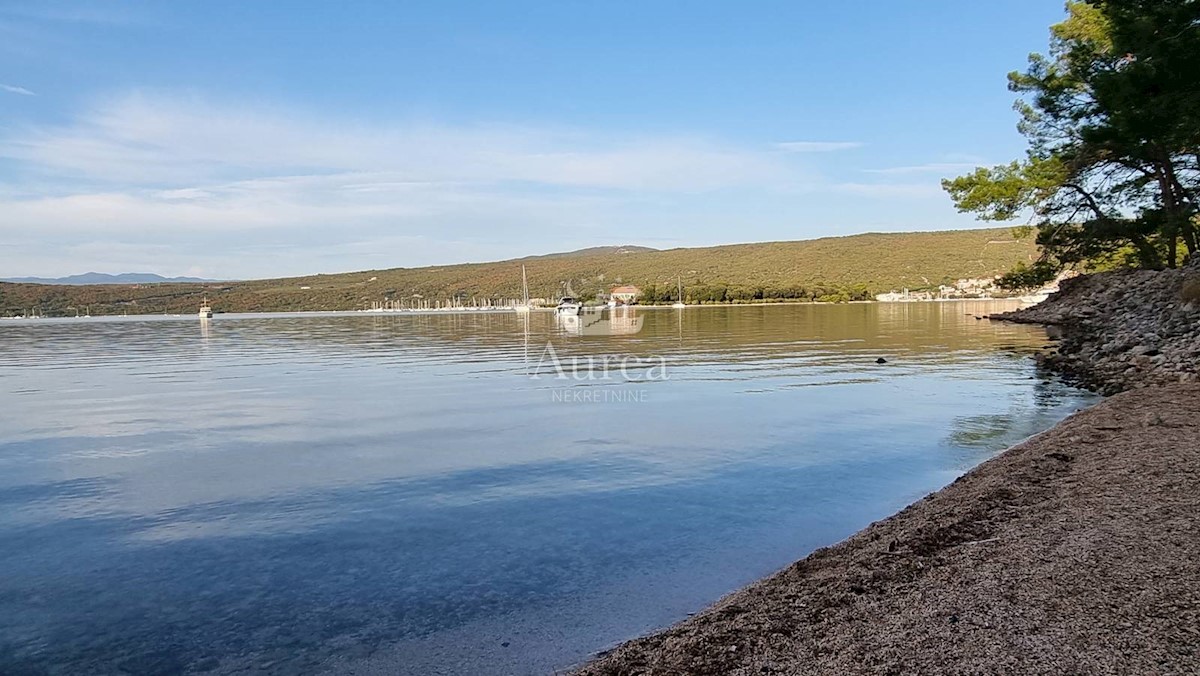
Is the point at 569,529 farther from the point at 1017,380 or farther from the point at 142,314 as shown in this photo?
the point at 142,314

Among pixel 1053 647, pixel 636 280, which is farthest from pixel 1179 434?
pixel 636 280

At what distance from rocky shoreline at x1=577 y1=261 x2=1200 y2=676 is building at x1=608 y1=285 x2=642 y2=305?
393 ft

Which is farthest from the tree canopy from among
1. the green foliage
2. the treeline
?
the treeline

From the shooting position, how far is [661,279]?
469 ft

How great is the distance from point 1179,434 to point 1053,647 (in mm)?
6307

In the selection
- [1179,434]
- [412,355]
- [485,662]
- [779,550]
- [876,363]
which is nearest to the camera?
[485,662]

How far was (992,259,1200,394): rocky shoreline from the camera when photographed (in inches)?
609

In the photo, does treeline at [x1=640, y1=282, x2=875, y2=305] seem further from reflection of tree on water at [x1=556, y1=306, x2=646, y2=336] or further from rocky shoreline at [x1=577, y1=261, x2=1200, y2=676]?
rocky shoreline at [x1=577, y1=261, x2=1200, y2=676]

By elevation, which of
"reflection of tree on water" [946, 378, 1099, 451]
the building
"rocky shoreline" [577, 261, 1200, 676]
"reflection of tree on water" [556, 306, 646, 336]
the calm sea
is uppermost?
the building

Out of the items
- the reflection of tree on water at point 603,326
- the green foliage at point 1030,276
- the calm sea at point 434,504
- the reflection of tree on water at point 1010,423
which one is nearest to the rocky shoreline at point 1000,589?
the calm sea at point 434,504

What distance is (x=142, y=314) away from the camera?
477ft

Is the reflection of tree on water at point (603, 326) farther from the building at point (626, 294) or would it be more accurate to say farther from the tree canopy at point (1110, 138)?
the building at point (626, 294)

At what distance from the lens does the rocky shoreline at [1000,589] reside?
3.43 m

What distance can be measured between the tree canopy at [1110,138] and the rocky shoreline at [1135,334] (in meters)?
1.89
